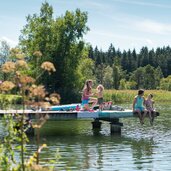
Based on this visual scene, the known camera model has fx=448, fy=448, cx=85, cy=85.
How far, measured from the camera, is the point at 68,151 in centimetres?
1531

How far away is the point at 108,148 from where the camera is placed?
1612 centimetres

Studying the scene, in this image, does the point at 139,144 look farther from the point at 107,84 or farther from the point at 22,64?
the point at 107,84

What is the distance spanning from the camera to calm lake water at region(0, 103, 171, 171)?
12.7m

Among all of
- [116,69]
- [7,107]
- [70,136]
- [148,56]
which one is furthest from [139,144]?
[148,56]

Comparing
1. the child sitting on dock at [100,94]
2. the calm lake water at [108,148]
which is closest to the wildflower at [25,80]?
the calm lake water at [108,148]

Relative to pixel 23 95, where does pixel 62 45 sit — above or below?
above

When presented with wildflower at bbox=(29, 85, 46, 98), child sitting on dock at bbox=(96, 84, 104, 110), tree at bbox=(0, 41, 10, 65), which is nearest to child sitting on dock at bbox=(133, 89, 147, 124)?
child sitting on dock at bbox=(96, 84, 104, 110)

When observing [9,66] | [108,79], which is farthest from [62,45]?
Answer: [108,79]

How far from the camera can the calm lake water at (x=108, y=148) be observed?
12.7 meters

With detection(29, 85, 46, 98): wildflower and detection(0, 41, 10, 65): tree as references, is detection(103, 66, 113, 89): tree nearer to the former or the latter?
detection(0, 41, 10, 65): tree

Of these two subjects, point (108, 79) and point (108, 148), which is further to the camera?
point (108, 79)

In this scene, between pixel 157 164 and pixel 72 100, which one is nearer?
pixel 157 164

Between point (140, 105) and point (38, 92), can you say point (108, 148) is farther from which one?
point (38, 92)

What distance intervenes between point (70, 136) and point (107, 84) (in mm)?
92255
